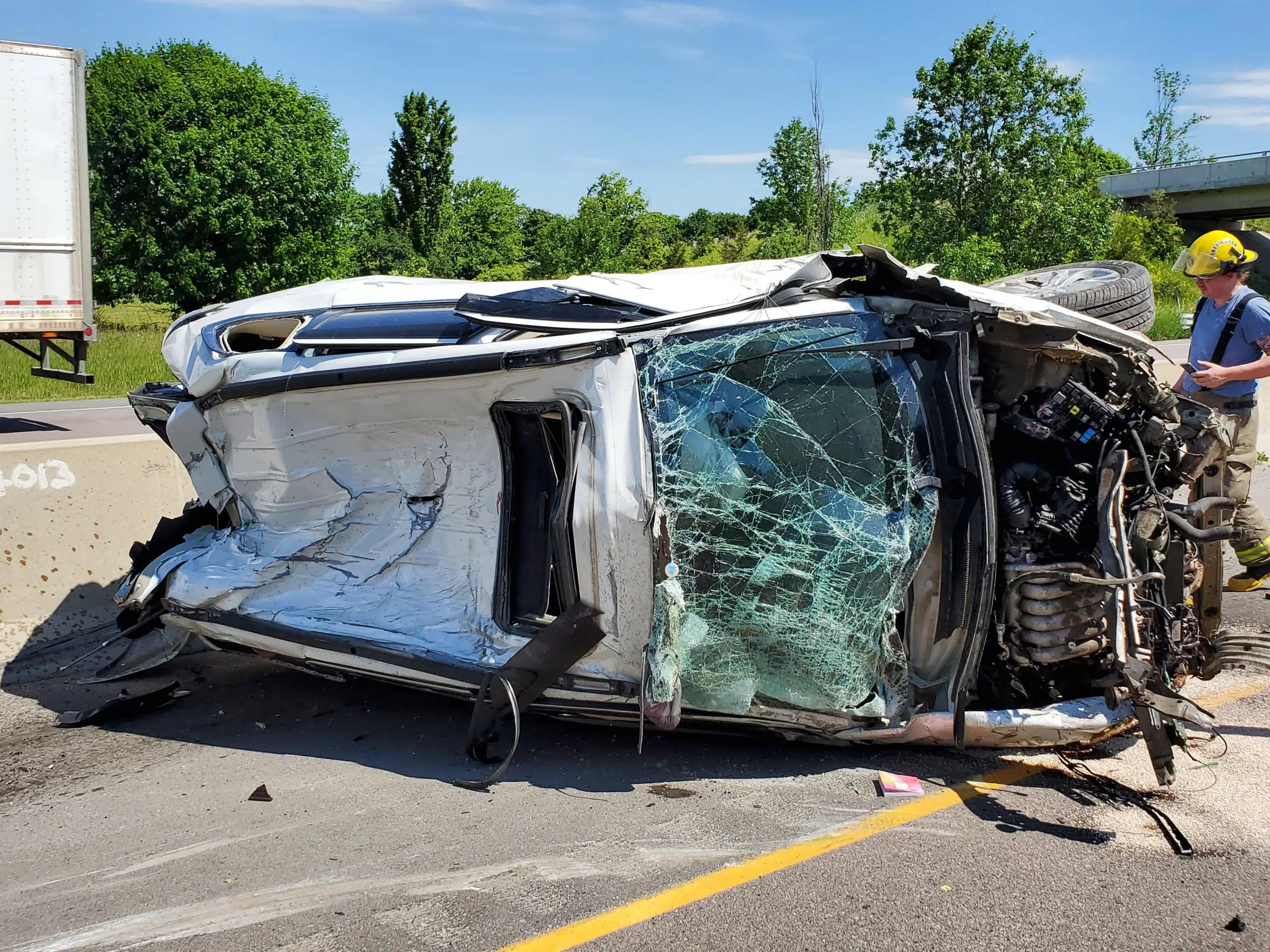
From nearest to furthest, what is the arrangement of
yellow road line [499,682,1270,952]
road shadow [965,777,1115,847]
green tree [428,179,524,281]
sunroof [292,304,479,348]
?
yellow road line [499,682,1270,952], road shadow [965,777,1115,847], sunroof [292,304,479,348], green tree [428,179,524,281]

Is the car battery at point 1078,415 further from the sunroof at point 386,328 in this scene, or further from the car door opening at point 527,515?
the sunroof at point 386,328

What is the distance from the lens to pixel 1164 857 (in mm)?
3043

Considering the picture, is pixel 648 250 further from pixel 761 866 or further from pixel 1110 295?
pixel 761 866

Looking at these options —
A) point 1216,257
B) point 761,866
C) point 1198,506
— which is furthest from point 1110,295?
point 761,866

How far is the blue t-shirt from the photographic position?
14.6ft

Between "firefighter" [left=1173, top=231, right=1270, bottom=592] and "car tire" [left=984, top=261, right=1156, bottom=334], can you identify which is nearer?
"firefighter" [left=1173, top=231, right=1270, bottom=592]

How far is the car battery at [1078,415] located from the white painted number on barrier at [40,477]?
4560 mm

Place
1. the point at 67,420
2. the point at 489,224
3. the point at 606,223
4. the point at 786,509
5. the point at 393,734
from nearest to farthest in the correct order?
the point at 786,509, the point at 393,734, the point at 67,420, the point at 606,223, the point at 489,224

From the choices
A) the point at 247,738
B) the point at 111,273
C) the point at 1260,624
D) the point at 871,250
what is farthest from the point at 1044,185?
the point at 111,273

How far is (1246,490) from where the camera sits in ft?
14.9

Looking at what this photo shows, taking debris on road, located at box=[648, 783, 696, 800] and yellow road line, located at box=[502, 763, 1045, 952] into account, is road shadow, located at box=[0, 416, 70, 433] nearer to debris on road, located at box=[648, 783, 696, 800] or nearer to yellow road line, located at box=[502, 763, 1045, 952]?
debris on road, located at box=[648, 783, 696, 800]

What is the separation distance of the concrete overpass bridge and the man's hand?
45.6m

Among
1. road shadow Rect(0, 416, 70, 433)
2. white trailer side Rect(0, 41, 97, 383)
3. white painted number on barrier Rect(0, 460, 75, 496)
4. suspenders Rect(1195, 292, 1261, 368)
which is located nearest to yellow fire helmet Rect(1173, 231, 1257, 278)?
suspenders Rect(1195, 292, 1261, 368)

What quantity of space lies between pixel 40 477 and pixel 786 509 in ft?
12.5
